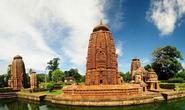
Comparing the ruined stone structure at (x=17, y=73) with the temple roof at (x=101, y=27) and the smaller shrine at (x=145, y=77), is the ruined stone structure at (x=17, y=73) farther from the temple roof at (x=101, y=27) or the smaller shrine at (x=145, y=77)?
the temple roof at (x=101, y=27)

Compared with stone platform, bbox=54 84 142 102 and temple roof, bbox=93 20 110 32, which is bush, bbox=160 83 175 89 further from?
temple roof, bbox=93 20 110 32

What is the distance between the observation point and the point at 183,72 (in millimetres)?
60219

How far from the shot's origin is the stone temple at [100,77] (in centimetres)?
3014

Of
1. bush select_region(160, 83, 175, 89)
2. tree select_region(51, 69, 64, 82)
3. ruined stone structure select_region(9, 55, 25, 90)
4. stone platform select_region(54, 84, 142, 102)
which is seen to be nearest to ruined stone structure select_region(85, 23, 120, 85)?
stone platform select_region(54, 84, 142, 102)

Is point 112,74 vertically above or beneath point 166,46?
beneath

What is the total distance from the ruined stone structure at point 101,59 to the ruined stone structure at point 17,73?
97.3ft

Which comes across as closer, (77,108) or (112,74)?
(77,108)

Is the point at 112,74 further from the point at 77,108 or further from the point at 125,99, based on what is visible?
the point at 77,108

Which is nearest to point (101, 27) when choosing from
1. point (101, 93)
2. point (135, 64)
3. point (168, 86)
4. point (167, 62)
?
point (101, 93)

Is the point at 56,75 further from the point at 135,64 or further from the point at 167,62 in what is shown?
the point at 167,62

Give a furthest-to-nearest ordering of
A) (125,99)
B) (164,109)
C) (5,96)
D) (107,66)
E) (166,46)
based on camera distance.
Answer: (166,46)
(5,96)
(107,66)
(125,99)
(164,109)

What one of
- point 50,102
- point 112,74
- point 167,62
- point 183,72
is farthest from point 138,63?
point 50,102

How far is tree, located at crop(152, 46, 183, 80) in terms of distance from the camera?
2392 inches

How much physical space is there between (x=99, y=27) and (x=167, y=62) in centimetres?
3160
